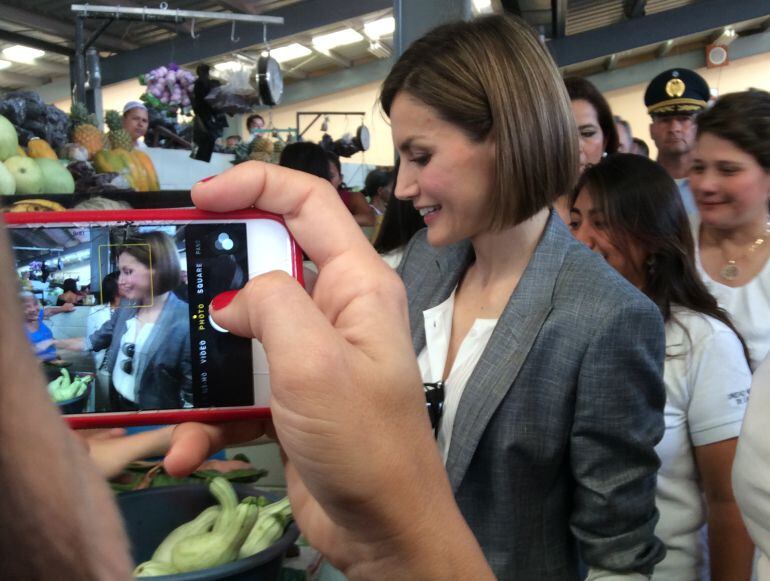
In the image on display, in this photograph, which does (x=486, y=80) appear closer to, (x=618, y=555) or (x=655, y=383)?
(x=655, y=383)

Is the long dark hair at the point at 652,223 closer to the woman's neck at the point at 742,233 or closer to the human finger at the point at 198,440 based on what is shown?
the woman's neck at the point at 742,233

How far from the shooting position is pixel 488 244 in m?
1.21

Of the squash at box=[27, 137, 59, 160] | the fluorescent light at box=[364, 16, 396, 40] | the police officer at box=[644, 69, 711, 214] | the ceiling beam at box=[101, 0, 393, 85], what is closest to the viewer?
the squash at box=[27, 137, 59, 160]

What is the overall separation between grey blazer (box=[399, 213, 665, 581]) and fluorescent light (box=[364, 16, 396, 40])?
7801 mm

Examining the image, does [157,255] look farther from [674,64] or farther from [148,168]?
[674,64]

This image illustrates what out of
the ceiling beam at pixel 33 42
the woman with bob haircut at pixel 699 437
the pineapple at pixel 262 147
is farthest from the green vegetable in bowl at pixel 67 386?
the ceiling beam at pixel 33 42

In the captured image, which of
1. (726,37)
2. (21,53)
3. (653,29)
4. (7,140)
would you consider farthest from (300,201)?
(726,37)

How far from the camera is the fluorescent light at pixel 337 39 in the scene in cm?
906

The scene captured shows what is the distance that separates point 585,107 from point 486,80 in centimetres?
125

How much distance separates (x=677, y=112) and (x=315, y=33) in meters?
6.42

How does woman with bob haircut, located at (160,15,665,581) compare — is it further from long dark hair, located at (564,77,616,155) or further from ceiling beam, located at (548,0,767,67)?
ceiling beam, located at (548,0,767,67)

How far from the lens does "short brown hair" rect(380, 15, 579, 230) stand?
3.66 feet

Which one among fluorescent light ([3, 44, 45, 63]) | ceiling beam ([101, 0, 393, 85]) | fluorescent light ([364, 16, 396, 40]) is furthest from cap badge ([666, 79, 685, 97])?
fluorescent light ([3, 44, 45, 63])

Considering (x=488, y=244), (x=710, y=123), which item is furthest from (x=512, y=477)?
(x=710, y=123)
